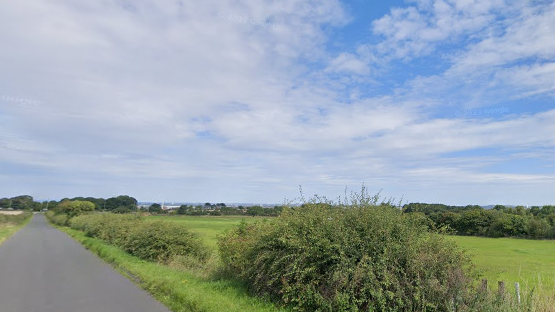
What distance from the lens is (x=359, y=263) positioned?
704cm

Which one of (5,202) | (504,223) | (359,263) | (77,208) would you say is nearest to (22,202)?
(5,202)

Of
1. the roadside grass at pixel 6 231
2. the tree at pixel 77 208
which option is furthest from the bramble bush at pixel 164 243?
the tree at pixel 77 208

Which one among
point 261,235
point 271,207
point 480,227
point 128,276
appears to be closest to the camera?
point 261,235

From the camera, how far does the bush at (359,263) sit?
266 inches

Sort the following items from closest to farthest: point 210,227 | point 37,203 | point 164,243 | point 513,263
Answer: point 164,243
point 513,263
point 210,227
point 37,203

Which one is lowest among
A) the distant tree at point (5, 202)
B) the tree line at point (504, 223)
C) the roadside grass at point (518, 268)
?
the roadside grass at point (518, 268)

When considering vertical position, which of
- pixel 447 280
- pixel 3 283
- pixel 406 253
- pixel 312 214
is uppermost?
pixel 312 214

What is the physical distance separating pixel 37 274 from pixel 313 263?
1173 cm

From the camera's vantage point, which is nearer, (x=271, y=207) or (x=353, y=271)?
(x=353, y=271)

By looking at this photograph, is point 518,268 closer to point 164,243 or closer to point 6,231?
point 164,243

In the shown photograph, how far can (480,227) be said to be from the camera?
73812 millimetres

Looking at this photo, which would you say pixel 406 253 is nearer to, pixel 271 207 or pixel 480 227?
pixel 271 207

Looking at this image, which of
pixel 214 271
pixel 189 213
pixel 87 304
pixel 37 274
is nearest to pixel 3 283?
pixel 37 274

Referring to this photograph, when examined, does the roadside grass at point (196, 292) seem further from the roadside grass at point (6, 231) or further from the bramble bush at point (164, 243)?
the roadside grass at point (6, 231)
